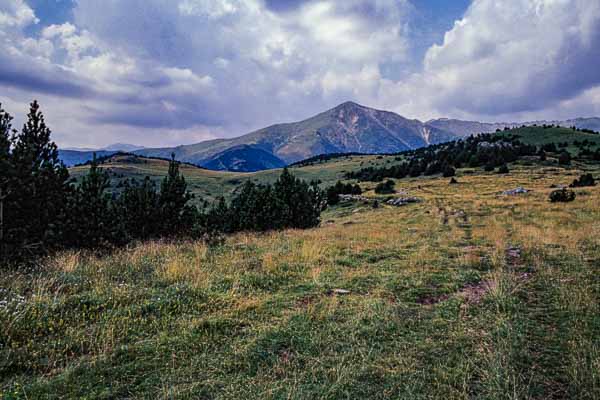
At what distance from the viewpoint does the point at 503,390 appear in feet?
13.1

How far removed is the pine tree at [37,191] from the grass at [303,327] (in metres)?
1.86

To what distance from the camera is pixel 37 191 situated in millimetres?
12148

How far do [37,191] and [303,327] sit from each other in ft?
39.2

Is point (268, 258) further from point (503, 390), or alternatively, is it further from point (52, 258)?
point (503, 390)

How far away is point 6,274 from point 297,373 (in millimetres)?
8766

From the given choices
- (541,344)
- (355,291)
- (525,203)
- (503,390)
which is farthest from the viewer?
(525,203)

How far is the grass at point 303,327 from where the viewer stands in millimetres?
4258

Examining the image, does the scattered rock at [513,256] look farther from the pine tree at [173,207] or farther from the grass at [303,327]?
the pine tree at [173,207]

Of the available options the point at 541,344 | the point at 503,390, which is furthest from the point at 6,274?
the point at 541,344

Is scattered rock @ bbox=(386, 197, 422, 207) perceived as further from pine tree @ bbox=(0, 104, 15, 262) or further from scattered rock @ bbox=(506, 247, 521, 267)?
pine tree @ bbox=(0, 104, 15, 262)

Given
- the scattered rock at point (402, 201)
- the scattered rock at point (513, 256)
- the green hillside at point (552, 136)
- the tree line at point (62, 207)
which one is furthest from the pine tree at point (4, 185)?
the green hillside at point (552, 136)

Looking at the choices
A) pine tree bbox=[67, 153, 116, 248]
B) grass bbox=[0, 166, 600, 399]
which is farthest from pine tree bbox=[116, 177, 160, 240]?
grass bbox=[0, 166, 600, 399]

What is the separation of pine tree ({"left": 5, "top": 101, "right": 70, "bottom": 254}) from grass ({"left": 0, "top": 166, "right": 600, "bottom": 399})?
6.10ft

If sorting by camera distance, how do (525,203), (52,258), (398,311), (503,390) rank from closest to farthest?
1. (503,390)
2. (398,311)
3. (52,258)
4. (525,203)
